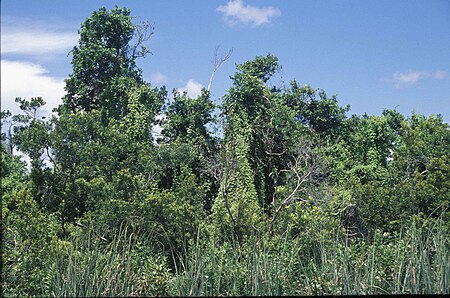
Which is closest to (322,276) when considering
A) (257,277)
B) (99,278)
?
(257,277)

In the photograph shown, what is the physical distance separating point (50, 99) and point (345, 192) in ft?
21.5

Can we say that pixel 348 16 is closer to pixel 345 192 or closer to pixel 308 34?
pixel 308 34

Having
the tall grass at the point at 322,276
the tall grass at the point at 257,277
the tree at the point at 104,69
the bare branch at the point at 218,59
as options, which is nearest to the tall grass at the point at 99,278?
the tall grass at the point at 257,277

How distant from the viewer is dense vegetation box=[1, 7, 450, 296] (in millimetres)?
3451

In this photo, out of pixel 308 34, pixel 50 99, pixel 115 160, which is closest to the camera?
pixel 115 160

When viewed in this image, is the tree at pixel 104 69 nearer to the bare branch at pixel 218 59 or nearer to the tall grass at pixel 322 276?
the bare branch at pixel 218 59

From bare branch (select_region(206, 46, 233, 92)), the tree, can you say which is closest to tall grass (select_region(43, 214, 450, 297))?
the tree

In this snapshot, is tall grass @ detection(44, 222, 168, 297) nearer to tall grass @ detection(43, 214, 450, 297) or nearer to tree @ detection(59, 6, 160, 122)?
tall grass @ detection(43, 214, 450, 297)

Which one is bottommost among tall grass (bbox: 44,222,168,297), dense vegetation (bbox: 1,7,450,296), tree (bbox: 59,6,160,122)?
tall grass (bbox: 44,222,168,297)

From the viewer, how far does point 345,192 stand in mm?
9719

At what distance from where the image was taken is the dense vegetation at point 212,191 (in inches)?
136

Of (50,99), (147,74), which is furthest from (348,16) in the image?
(50,99)

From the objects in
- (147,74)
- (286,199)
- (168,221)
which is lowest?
(168,221)

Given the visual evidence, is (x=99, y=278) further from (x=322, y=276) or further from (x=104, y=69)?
(x=104, y=69)
